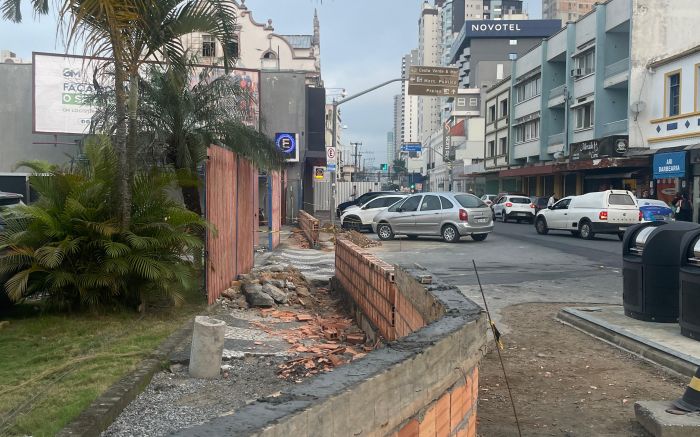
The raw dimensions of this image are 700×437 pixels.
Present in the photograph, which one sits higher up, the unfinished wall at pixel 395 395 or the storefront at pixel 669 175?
the storefront at pixel 669 175

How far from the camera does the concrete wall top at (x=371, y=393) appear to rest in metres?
2.17

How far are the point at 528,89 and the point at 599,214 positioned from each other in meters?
31.6

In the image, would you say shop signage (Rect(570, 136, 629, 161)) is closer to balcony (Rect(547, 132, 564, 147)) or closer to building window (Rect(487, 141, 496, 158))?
balcony (Rect(547, 132, 564, 147))

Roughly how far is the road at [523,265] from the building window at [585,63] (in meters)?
19.8

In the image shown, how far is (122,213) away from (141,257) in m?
0.62

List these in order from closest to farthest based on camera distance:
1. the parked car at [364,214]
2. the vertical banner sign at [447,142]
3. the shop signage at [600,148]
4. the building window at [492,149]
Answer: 1. the parked car at [364,214]
2. the shop signage at [600,148]
3. the building window at [492,149]
4. the vertical banner sign at [447,142]

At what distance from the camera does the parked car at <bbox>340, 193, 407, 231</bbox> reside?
87.1ft

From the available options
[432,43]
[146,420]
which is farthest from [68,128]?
[432,43]

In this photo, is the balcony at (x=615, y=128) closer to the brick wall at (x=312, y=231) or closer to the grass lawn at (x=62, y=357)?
the brick wall at (x=312, y=231)

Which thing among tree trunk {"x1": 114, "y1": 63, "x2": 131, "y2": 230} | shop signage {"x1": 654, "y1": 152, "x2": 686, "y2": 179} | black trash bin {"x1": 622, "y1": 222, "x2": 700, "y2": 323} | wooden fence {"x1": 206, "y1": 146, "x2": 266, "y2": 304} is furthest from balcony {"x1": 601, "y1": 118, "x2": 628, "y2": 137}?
tree trunk {"x1": 114, "y1": 63, "x2": 131, "y2": 230}

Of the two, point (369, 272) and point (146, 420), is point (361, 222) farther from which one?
point (146, 420)

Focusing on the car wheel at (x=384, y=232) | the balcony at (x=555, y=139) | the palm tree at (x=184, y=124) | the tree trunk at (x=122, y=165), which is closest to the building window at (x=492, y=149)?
the balcony at (x=555, y=139)

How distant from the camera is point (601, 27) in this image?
37.9m

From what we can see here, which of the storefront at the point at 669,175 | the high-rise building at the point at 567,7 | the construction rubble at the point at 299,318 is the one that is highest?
the high-rise building at the point at 567,7
